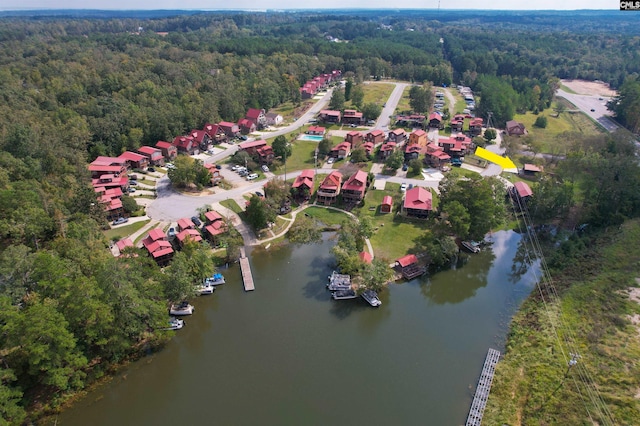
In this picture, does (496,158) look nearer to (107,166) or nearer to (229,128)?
(229,128)

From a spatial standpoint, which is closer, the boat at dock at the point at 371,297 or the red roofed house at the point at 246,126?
the boat at dock at the point at 371,297

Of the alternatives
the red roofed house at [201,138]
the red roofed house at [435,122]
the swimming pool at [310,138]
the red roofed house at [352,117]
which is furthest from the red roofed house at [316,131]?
the red roofed house at [435,122]

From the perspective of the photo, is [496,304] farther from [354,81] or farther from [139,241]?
[354,81]

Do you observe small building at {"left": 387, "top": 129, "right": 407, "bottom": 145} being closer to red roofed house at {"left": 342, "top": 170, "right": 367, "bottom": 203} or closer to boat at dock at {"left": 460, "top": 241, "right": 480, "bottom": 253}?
red roofed house at {"left": 342, "top": 170, "right": 367, "bottom": 203}

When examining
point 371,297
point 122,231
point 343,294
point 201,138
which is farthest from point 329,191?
point 201,138

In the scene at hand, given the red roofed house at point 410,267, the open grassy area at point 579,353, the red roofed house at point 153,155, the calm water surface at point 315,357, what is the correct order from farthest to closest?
the red roofed house at point 153,155 < the red roofed house at point 410,267 < the calm water surface at point 315,357 < the open grassy area at point 579,353

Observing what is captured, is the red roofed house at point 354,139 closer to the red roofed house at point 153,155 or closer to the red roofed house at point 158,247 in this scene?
the red roofed house at point 153,155

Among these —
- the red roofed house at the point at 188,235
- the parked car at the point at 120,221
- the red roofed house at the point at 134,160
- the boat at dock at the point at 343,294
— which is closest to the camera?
the boat at dock at the point at 343,294

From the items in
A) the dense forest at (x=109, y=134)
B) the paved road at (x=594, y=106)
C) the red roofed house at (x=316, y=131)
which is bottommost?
the paved road at (x=594, y=106)
